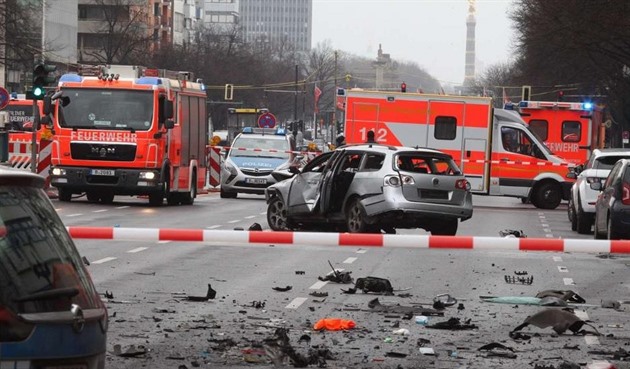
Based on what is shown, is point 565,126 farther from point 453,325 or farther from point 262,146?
point 453,325

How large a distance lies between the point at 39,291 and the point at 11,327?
0.65ft

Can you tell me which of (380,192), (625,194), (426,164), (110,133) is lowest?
(380,192)

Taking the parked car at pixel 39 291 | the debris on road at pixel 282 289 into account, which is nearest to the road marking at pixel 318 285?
the debris on road at pixel 282 289

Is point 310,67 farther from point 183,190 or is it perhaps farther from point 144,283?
point 144,283

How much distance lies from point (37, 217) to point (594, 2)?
51.1 metres

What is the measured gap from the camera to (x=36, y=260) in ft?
18.7

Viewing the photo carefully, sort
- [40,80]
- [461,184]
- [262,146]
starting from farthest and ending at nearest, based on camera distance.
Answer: [262,146] < [40,80] < [461,184]

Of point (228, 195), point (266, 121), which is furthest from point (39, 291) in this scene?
point (266, 121)

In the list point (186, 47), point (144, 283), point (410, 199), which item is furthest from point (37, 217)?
point (186, 47)

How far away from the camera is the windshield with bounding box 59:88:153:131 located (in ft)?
107

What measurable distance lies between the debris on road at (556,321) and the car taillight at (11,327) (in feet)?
24.6

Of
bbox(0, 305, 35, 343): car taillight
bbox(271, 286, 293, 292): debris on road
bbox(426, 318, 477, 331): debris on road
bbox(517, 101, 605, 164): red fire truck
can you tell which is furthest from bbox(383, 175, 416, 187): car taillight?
bbox(517, 101, 605, 164): red fire truck

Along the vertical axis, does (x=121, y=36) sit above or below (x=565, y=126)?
above

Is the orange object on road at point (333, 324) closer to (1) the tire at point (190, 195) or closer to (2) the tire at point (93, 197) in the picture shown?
(2) the tire at point (93, 197)
